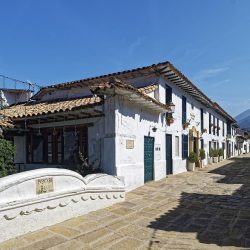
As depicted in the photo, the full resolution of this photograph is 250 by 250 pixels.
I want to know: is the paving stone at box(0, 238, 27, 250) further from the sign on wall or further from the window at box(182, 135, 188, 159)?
the window at box(182, 135, 188, 159)

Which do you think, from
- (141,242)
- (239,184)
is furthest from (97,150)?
(239,184)

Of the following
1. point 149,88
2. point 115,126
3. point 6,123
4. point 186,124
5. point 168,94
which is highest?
point 168,94

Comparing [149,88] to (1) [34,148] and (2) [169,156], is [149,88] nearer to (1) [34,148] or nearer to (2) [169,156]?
(2) [169,156]

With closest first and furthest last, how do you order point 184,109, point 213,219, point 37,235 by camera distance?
point 37,235, point 213,219, point 184,109

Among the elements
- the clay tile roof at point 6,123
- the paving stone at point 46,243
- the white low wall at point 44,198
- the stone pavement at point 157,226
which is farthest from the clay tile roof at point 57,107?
the paving stone at point 46,243

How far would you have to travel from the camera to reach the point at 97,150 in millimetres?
10219

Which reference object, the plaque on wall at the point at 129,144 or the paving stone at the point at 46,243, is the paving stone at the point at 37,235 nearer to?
the paving stone at the point at 46,243

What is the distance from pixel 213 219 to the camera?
7.11m

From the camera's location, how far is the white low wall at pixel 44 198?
5.38 meters

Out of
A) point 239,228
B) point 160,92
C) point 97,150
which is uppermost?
point 160,92

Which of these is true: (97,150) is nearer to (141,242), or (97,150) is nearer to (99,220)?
(99,220)

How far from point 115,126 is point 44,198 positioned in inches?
157

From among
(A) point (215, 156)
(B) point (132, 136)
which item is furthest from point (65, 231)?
(A) point (215, 156)

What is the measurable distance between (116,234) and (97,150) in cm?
459
